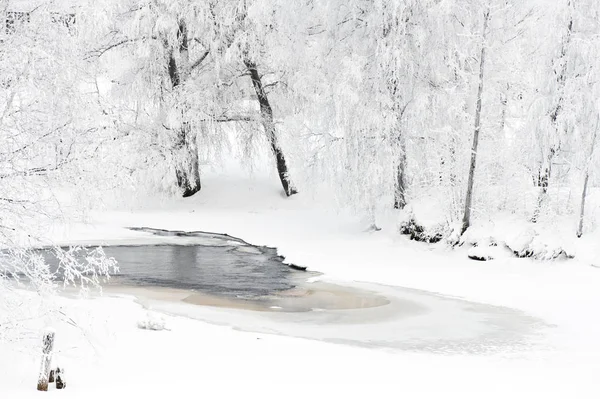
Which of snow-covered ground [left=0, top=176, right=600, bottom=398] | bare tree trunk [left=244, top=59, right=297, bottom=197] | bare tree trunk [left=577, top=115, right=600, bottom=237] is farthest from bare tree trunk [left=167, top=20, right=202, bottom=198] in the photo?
bare tree trunk [left=577, top=115, right=600, bottom=237]

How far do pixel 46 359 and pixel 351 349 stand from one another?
4.24 metres

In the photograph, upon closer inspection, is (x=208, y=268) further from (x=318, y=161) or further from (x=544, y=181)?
(x=544, y=181)

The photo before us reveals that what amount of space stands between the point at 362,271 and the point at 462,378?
26.1ft

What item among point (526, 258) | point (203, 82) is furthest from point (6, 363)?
point (203, 82)

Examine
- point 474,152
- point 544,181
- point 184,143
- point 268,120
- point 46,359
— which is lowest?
point 46,359

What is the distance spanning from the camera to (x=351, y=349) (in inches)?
382

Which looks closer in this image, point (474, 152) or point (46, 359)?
point (46, 359)

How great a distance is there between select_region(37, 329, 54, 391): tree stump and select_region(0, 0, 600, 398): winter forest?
212mm

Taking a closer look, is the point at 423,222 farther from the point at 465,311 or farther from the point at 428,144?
the point at 465,311

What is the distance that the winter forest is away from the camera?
7320 mm

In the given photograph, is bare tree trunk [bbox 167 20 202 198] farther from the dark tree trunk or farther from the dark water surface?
the dark water surface

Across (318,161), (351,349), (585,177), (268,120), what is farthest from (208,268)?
(268,120)

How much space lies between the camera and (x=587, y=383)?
8.38 m

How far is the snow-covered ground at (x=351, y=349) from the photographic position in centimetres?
782
